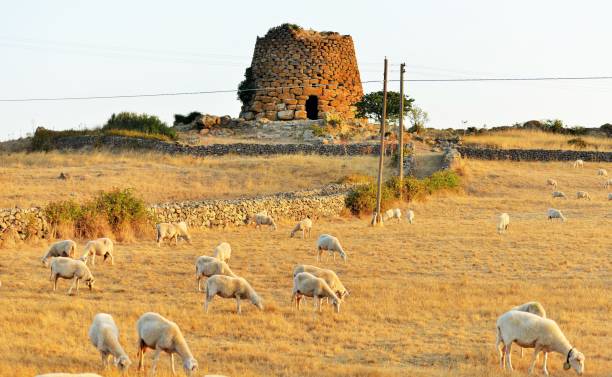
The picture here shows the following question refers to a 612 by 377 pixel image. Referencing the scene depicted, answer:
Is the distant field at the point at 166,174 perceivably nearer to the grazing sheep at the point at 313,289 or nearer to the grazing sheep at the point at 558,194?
the grazing sheep at the point at 558,194

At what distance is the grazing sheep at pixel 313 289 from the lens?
12.9 metres

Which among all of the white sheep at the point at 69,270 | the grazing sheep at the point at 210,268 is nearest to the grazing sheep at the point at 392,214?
the grazing sheep at the point at 210,268

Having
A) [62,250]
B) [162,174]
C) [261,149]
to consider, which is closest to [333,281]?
[62,250]

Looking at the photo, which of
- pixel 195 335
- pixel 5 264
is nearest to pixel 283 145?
pixel 5 264

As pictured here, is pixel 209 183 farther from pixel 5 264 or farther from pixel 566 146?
pixel 566 146

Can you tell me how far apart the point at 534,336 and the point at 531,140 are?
55.1 meters

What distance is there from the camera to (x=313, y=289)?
12.9 m

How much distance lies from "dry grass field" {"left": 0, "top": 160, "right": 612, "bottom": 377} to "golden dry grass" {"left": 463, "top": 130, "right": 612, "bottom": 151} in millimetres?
34074

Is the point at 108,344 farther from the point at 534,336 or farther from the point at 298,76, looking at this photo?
the point at 298,76

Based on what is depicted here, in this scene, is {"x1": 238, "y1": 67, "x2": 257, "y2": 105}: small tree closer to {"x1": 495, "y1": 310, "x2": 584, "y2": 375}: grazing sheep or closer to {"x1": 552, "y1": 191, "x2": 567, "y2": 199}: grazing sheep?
{"x1": 552, "y1": 191, "x2": 567, "y2": 199}: grazing sheep

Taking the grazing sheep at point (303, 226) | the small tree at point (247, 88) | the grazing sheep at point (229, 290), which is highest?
the small tree at point (247, 88)

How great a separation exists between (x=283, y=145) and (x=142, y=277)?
31329 mm

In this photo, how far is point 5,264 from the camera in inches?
655

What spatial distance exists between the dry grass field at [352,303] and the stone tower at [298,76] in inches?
1235
